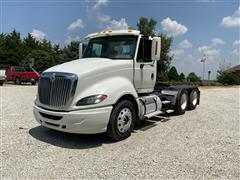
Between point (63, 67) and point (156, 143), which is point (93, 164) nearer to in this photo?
point (156, 143)

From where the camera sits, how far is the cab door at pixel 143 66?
245 inches

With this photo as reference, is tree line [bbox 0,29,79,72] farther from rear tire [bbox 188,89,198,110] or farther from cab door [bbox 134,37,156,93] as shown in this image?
cab door [bbox 134,37,156,93]

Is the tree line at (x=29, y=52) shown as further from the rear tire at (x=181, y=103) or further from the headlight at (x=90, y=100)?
the headlight at (x=90, y=100)

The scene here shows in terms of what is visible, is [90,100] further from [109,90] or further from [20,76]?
[20,76]

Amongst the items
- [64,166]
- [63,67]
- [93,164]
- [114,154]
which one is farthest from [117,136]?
[63,67]

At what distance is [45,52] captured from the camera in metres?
37.0

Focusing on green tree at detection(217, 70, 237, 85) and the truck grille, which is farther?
green tree at detection(217, 70, 237, 85)

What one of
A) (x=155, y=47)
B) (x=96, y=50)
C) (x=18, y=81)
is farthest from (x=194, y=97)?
(x=18, y=81)

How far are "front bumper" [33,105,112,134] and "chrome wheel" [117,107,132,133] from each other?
1.40 feet

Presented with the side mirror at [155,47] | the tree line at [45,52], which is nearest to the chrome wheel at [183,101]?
the side mirror at [155,47]

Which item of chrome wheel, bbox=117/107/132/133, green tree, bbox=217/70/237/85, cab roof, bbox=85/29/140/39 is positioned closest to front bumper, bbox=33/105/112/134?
chrome wheel, bbox=117/107/132/133

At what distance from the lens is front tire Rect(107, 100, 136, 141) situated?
515 cm

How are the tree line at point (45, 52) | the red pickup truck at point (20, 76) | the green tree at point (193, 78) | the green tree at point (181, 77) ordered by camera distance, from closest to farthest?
the red pickup truck at point (20, 76), the tree line at point (45, 52), the green tree at point (193, 78), the green tree at point (181, 77)

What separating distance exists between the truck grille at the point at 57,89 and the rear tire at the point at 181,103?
4632mm
